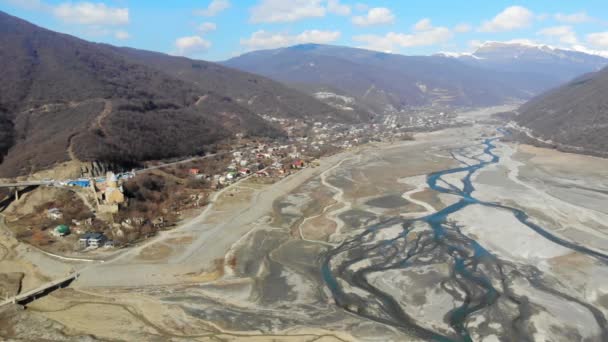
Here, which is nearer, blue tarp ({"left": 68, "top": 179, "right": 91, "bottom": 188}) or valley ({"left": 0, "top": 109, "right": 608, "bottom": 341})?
valley ({"left": 0, "top": 109, "right": 608, "bottom": 341})

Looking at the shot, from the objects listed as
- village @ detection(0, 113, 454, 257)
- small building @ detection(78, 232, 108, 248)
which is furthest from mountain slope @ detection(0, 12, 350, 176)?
small building @ detection(78, 232, 108, 248)

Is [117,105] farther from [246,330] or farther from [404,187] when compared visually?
[246,330]

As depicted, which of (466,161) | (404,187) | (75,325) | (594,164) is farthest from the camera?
(466,161)

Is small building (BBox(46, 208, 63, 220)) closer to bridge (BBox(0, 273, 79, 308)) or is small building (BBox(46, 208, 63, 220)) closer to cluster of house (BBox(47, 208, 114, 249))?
cluster of house (BBox(47, 208, 114, 249))

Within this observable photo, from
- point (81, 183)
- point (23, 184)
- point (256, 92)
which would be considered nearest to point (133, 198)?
point (81, 183)

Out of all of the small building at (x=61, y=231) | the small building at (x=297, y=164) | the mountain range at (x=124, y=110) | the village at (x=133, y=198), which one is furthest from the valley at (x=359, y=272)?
the mountain range at (x=124, y=110)

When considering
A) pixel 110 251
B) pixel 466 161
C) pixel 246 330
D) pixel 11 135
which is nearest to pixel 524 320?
pixel 246 330
